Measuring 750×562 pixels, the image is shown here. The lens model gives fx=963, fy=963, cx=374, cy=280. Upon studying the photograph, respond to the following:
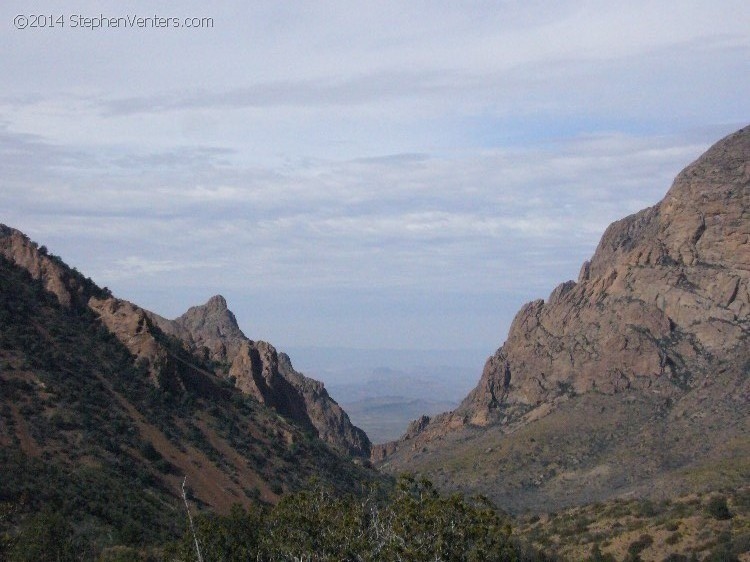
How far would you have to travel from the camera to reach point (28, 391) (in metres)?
59.5

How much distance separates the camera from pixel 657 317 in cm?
11906

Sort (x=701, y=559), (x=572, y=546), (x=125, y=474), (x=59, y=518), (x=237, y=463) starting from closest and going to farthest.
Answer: (x=59, y=518), (x=701, y=559), (x=572, y=546), (x=125, y=474), (x=237, y=463)

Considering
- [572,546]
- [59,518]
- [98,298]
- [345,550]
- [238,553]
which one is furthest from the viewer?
[98,298]

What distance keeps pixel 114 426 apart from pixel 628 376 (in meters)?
72.8

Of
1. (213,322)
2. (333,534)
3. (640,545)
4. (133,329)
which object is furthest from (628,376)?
(333,534)

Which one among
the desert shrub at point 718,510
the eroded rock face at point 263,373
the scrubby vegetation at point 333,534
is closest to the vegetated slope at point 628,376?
the eroded rock face at point 263,373

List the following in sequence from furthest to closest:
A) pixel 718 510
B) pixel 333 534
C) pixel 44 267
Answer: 1. pixel 44 267
2. pixel 718 510
3. pixel 333 534

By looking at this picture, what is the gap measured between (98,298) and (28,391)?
75.2 ft

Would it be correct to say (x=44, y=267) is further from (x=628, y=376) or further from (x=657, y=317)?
(x=657, y=317)

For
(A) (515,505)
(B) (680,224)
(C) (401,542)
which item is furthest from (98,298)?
(B) (680,224)

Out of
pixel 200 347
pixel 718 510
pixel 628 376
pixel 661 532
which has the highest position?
pixel 200 347

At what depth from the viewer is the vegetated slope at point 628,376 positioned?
9956 centimetres

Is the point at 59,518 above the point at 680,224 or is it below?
below

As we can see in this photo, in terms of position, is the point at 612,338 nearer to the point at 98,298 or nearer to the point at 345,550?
the point at 98,298
